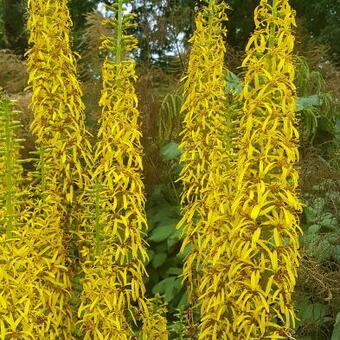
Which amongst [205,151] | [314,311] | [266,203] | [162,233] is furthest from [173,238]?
[266,203]

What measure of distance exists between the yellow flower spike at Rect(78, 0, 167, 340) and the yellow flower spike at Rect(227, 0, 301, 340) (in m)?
0.46

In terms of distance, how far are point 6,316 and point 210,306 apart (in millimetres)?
850

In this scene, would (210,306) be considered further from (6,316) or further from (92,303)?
(6,316)

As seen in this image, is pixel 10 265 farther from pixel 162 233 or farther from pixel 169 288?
pixel 162 233

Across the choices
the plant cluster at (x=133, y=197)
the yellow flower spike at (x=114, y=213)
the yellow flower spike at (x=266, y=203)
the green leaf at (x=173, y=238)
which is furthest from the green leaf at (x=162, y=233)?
the yellow flower spike at (x=266, y=203)

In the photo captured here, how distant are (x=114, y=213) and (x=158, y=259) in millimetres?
2557

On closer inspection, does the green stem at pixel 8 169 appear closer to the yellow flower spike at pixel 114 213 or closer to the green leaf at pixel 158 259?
the yellow flower spike at pixel 114 213

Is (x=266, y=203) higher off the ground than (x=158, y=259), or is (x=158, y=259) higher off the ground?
(x=266, y=203)

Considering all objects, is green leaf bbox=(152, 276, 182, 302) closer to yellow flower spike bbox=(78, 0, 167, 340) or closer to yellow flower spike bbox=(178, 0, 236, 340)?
yellow flower spike bbox=(178, 0, 236, 340)

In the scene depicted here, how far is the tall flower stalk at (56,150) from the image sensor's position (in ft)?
9.39

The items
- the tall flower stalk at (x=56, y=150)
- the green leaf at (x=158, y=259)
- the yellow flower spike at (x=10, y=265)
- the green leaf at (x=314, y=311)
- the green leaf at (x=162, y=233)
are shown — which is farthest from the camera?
the green leaf at (x=158, y=259)

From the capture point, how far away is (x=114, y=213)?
2.76m

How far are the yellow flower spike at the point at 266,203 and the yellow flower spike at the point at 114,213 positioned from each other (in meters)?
A: 0.46

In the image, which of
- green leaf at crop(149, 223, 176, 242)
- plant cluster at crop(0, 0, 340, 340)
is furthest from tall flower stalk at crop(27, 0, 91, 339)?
green leaf at crop(149, 223, 176, 242)
